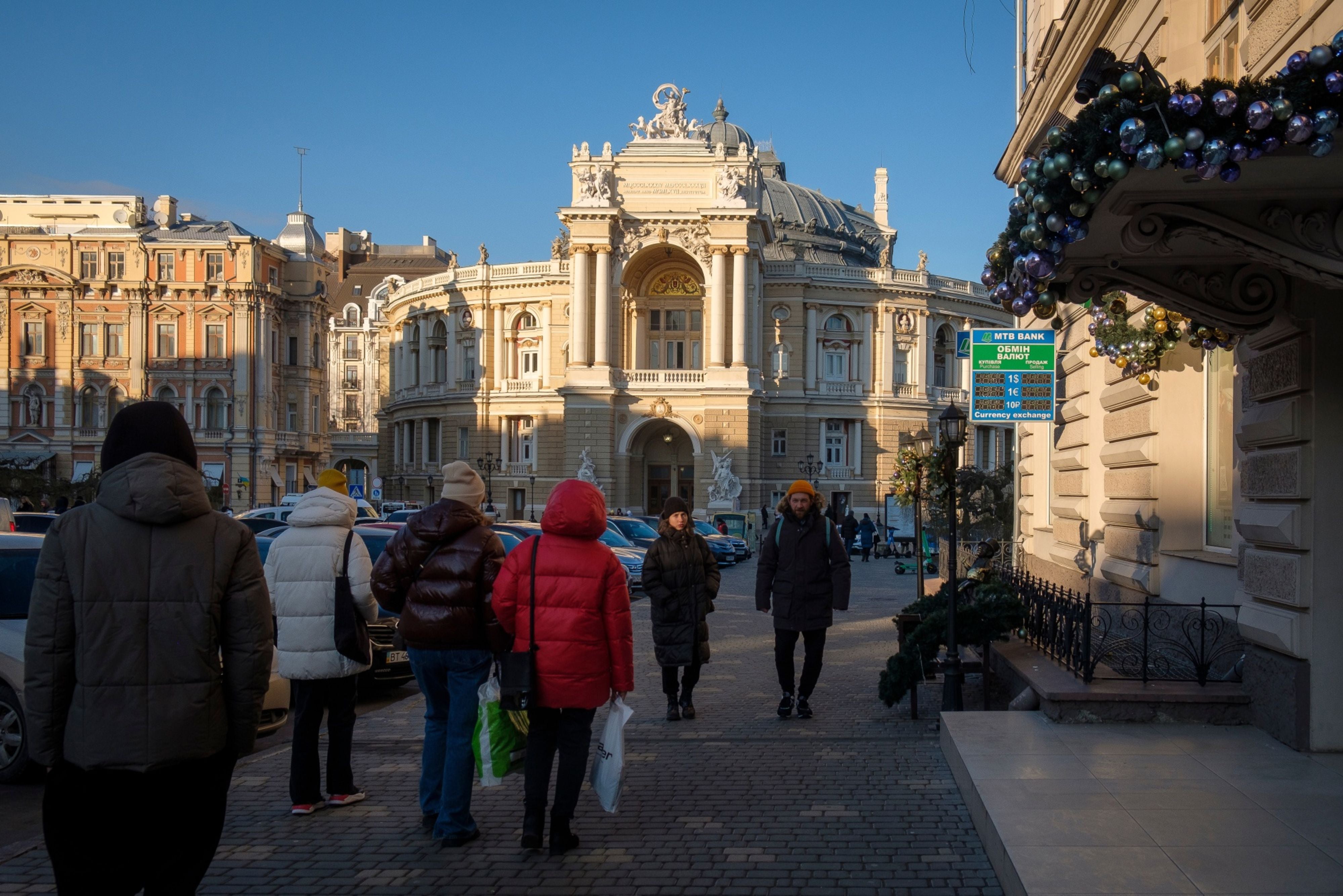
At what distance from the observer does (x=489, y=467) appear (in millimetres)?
56031

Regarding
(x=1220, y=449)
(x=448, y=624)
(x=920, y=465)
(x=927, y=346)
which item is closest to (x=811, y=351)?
(x=927, y=346)

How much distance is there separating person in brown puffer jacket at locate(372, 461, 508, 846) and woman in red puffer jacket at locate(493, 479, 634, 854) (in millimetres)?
297

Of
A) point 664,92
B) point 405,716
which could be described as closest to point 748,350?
point 664,92

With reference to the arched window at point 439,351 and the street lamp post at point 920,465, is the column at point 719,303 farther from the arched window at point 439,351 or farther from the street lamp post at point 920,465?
the street lamp post at point 920,465

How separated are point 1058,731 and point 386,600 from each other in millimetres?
4663

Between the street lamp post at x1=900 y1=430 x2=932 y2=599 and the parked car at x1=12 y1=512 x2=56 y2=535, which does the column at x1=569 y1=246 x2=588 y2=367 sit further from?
the parked car at x1=12 y1=512 x2=56 y2=535

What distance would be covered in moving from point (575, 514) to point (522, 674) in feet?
2.95

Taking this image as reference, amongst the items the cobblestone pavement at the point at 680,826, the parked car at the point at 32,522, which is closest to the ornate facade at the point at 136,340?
the parked car at the point at 32,522

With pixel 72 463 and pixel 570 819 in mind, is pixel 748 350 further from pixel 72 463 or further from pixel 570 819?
pixel 570 819

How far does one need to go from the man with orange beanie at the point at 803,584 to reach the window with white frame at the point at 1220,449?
3.36m

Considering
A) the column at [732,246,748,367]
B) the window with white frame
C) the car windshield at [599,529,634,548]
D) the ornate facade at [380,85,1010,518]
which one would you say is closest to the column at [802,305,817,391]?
the ornate facade at [380,85,1010,518]

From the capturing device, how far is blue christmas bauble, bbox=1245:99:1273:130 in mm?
4973

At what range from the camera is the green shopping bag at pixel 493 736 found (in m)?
6.21

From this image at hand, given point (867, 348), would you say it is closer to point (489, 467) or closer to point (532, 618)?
point (489, 467)
